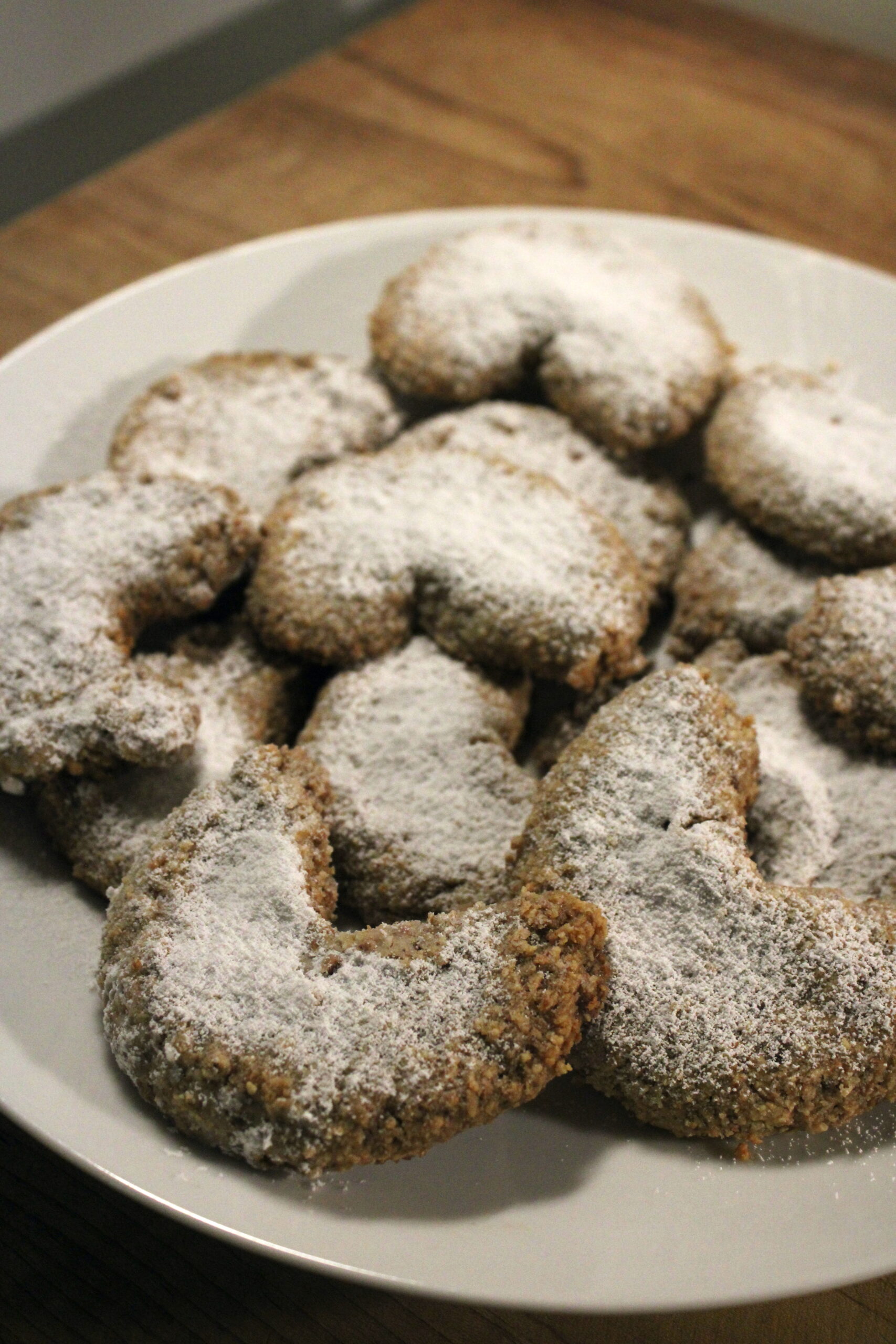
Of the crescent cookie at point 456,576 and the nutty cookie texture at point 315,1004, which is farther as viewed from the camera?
the crescent cookie at point 456,576

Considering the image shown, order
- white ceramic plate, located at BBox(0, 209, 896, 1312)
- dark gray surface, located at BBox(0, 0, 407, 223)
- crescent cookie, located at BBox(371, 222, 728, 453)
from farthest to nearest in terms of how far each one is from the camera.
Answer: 1. dark gray surface, located at BBox(0, 0, 407, 223)
2. crescent cookie, located at BBox(371, 222, 728, 453)
3. white ceramic plate, located at BBox(0, 209, 896, 1312)

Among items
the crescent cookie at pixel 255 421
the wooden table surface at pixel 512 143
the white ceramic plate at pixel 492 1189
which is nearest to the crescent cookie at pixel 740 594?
the crescent cookie at pixel 255 421

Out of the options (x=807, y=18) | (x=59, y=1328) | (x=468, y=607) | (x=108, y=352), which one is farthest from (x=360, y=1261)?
(x=807, y=18)

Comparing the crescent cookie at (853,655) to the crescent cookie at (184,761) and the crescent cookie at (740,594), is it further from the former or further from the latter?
the crescent cookie at (184,761)

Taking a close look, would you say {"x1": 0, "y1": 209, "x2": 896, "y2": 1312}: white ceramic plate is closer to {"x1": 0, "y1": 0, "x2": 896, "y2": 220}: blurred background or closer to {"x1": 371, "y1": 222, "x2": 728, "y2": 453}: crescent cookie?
{"x1": 371, "y1": 222, "x2": 728, "y2": 453}: crescent cookie

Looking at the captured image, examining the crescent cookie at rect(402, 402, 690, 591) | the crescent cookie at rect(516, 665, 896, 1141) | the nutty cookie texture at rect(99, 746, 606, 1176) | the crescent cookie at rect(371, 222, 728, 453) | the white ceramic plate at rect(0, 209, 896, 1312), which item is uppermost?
the crescent cookie at rect(371, 222, 728, 453)

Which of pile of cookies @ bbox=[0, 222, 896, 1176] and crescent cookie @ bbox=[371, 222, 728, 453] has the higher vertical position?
crescent cookie @ bbox=[371, 222, 728, 453]

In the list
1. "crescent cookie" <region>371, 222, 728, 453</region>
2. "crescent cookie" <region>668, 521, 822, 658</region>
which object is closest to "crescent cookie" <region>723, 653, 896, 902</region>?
"crescent cookie" <region>668, 521, 822, 658</region>
